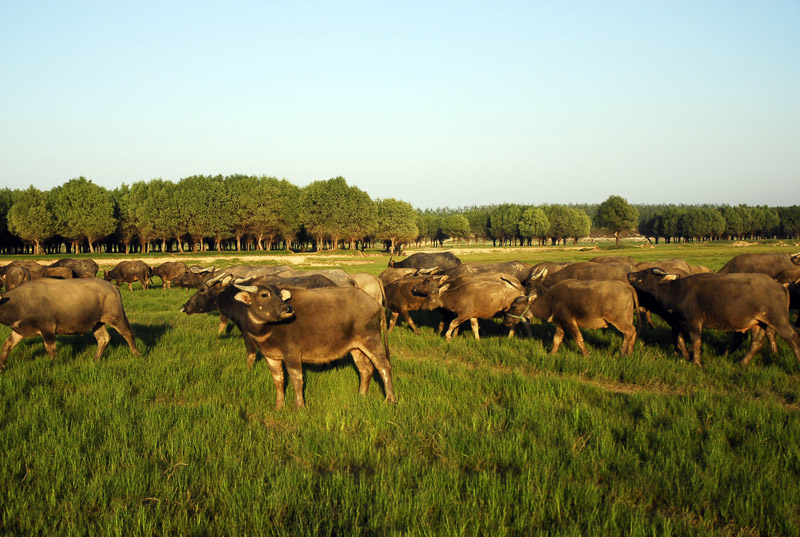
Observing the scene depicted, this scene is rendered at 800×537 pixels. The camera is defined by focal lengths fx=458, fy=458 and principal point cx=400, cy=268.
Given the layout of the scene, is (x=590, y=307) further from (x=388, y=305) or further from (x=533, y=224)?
(x=533, y=224)

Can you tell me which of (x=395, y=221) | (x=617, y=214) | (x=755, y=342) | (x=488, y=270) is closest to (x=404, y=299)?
(x=488, y=270)

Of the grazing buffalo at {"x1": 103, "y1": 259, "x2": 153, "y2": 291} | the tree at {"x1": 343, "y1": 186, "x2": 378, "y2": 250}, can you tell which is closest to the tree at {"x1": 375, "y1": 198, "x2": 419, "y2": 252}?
the tree at {"x1": 343, "y1": 186, "x2": 378, "y2": 250}

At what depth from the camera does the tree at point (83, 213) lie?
7638cm

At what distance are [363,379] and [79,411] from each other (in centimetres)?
459

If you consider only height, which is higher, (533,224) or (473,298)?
(533,224)

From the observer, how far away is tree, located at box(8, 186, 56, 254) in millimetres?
74188

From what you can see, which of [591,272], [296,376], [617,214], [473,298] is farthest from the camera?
[617,214]

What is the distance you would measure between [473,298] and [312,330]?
6.55m

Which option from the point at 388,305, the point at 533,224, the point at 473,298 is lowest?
the point at 388,305

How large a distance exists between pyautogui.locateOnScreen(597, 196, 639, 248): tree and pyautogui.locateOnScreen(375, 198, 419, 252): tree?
4841cm

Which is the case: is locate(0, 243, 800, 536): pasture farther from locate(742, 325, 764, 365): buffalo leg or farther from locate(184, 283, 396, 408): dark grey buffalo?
locate(184, 283, 396, 408): dark grey buffalo

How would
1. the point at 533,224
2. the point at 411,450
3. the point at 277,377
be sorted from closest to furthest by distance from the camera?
1. the point at 411,450
2. the point at 277,377
3. the point at 533,224

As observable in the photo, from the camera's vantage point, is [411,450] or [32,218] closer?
[411,450]

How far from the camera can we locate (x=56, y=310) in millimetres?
10195
